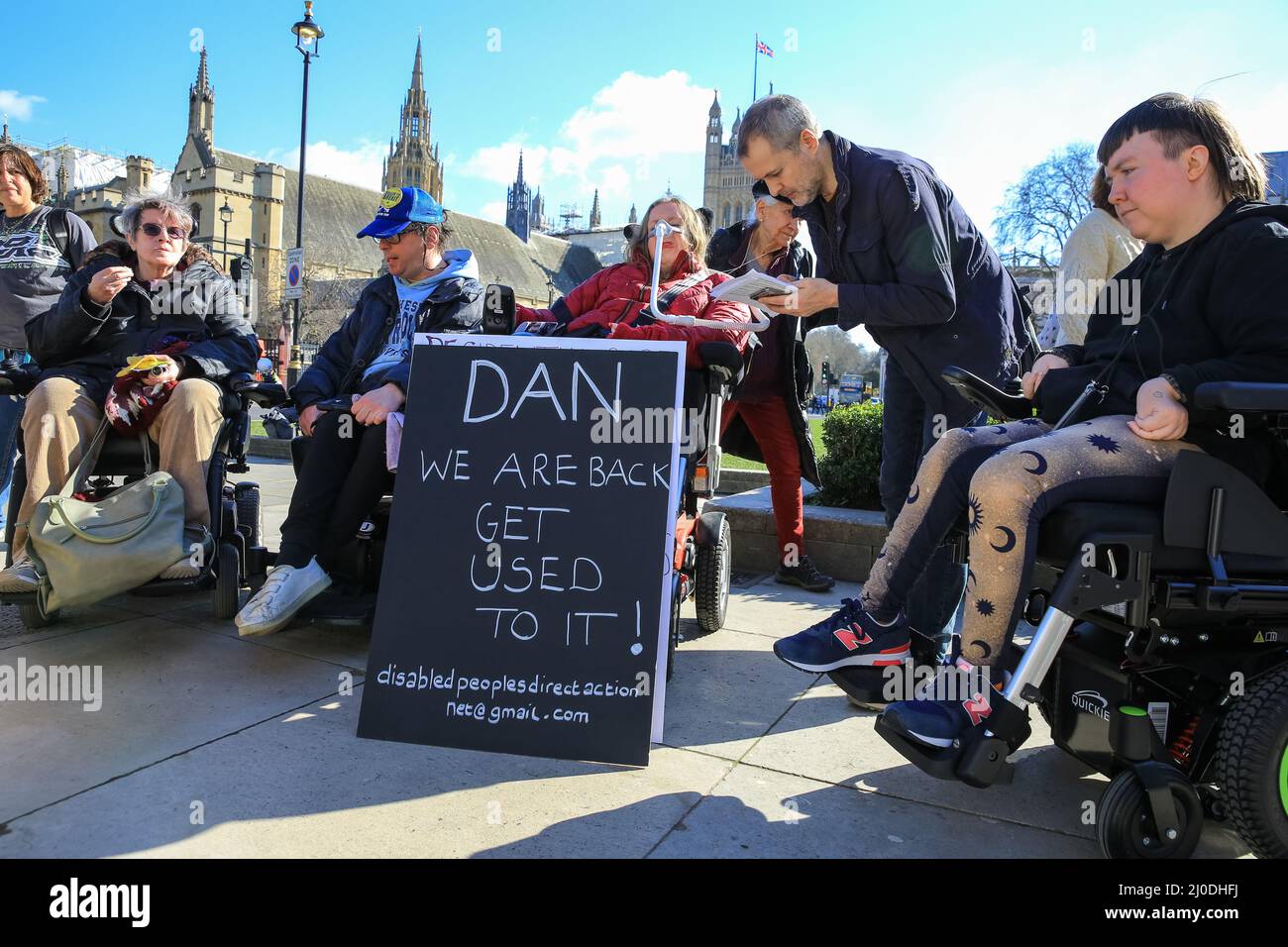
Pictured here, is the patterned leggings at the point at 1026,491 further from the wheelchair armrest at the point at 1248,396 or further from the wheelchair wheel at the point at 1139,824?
the wheelchair wheel at the point at 1139,824

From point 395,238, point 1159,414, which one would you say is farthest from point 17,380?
point 1159,414

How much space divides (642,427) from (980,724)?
1309mm

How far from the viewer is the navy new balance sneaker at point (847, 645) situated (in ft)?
7.95

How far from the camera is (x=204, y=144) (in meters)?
69.9

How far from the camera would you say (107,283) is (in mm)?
3590

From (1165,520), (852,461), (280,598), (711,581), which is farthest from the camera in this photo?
(852,461)

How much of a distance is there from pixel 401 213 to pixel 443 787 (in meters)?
2.55

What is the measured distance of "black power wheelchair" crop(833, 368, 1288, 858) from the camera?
187 centimetres

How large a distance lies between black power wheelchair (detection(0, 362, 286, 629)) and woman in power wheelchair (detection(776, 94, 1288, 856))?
267 cm

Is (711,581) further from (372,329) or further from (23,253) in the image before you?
(23,253)

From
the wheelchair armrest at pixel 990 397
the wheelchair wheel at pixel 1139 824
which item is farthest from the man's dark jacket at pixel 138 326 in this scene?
the wheelchair wheel at pixel 1139 824

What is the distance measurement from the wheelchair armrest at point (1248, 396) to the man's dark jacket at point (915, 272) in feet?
3.47

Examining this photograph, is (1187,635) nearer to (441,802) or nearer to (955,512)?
(955,512)
